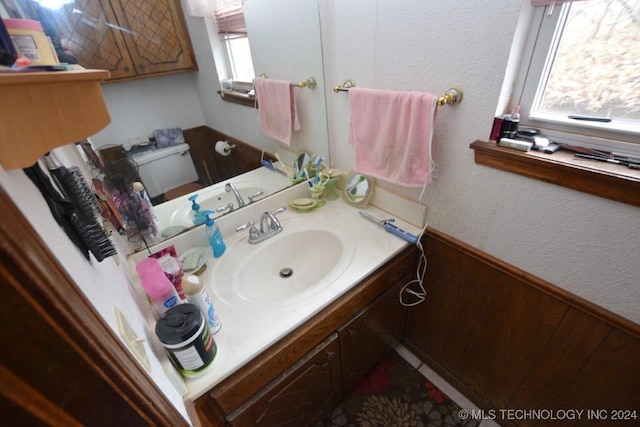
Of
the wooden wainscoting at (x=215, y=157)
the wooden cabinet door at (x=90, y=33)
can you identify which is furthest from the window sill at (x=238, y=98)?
the wooden cabinet door at (x=90, y=33)

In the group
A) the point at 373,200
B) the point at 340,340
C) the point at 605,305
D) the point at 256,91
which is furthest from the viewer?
the point at 373,200

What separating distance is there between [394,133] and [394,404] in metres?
1.25

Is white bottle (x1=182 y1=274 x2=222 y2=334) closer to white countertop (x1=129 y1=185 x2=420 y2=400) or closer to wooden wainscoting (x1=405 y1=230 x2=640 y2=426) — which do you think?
white countertop (x1=129 y1=185 x2=420 y2=400)

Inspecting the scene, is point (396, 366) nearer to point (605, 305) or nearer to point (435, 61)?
point (605, 305)

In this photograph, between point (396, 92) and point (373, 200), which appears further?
point (373, 200)

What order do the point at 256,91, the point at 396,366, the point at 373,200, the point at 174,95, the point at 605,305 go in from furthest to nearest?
the point at 396,366 < the point at 373,200 < the point at 256,91 < the point at 174,95 < the point at 605,305

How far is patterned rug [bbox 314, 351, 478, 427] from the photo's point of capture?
4.09 feet

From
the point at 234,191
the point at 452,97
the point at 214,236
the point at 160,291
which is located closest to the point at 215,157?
the point at 234,191

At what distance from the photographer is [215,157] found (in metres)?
1.04

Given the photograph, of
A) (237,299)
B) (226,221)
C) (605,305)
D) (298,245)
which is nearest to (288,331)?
(237,299)

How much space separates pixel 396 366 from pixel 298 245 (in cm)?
88

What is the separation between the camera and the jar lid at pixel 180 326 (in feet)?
1.97

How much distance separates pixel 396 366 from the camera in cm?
146

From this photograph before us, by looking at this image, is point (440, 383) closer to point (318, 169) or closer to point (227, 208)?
point (318, 169)
